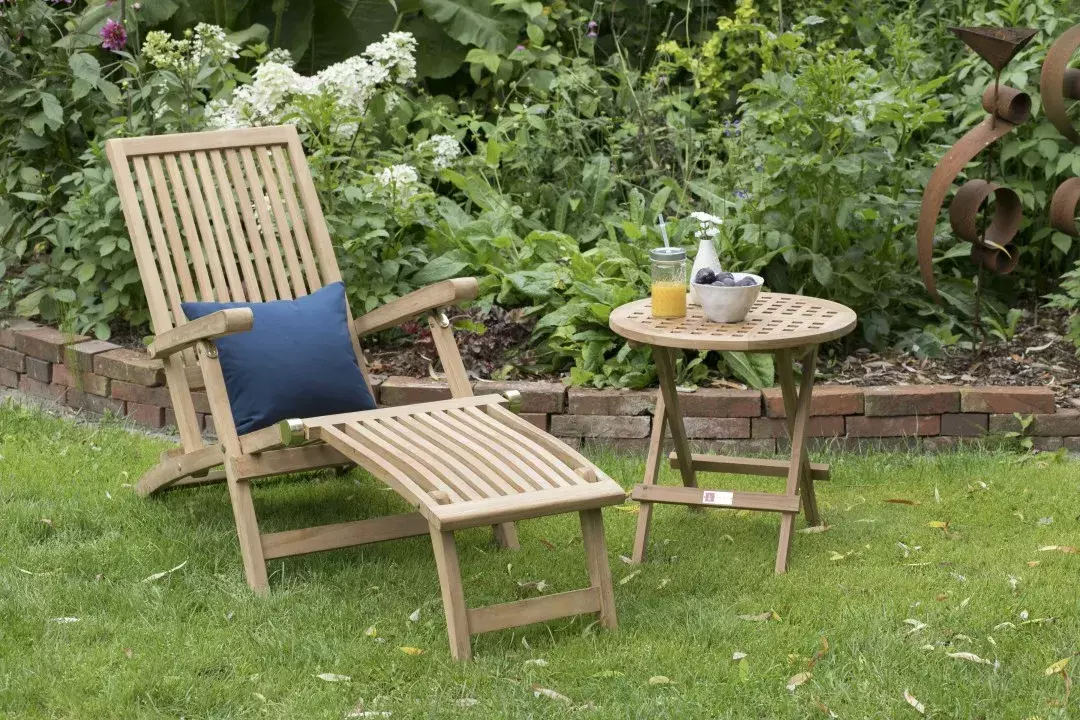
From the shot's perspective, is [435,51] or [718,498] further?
[435,51]

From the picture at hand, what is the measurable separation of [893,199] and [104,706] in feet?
11.6

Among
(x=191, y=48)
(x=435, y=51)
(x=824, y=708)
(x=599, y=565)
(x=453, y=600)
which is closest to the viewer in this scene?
(x=824, y=708)

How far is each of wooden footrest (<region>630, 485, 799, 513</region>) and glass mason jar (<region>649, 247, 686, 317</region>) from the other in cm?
51

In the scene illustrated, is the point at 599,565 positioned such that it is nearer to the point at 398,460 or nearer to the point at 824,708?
the point at 398,460

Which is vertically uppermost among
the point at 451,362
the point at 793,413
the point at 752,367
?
the point at 451,362

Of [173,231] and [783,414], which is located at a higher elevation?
[173,231]

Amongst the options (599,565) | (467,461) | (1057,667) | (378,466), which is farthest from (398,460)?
(1057,667)

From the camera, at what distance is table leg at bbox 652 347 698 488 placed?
13.3 ft

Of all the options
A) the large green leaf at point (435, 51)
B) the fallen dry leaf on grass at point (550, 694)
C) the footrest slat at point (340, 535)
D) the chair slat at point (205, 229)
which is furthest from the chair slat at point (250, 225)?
the large green leaf at point (435, 51)

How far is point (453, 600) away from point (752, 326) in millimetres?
1186

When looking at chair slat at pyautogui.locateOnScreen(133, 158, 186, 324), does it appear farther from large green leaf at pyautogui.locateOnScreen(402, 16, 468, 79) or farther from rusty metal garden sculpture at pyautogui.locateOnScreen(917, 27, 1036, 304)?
large green leaf at pyautogui.locateOnScreen(402, 16, 468, 79)

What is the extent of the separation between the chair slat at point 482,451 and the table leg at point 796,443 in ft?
2.68

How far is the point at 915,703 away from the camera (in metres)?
3.07

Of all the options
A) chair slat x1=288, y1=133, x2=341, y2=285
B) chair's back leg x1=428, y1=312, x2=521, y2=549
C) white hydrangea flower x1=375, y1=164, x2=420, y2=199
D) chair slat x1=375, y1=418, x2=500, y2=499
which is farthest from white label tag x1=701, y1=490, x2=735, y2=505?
white hydrangea flower x1=375, y1=164, x2=420, y2=199
